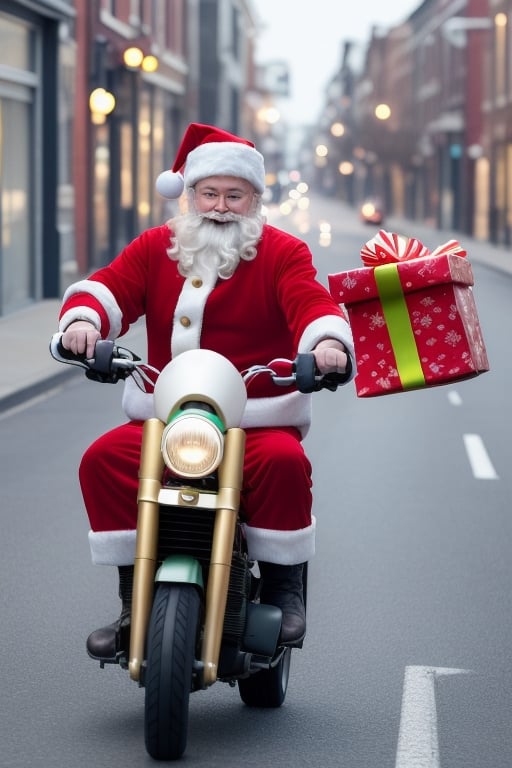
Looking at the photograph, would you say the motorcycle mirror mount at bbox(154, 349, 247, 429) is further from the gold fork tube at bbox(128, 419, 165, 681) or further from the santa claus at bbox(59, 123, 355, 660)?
the santa claus at bbox(59, 123, 355, 660)

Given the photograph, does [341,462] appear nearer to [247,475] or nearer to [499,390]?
[499,390]

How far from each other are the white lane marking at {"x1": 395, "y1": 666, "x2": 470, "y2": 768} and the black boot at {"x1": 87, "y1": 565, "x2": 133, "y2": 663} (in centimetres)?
84

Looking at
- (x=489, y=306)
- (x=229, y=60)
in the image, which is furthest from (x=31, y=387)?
(x=229, y=60)

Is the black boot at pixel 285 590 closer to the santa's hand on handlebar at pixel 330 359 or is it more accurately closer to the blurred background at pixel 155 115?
the santa's hand on handlebar at pixel 330 359

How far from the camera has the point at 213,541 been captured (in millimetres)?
4246

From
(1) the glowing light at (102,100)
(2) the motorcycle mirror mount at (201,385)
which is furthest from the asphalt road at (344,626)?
(1) the glowing light at (102,100)

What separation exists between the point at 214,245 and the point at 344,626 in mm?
1964

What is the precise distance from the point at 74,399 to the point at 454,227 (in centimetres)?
5118

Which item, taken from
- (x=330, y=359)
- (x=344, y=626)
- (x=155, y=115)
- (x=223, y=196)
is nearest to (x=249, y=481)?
(x=330, y=359)

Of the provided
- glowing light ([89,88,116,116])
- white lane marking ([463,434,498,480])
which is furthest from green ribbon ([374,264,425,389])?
glowing light ([89,88,116,116])

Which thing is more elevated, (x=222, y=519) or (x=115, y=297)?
(x=115, y=297)

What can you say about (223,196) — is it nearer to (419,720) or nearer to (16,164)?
(419,720)

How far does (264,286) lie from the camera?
4824 mm

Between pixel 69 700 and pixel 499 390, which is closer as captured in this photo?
pixel 69 700
